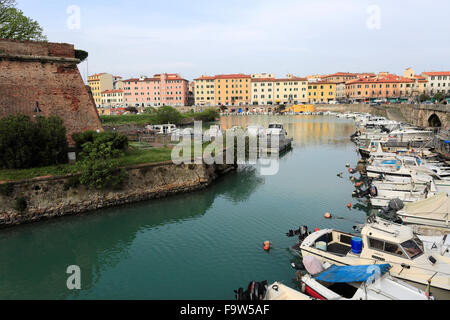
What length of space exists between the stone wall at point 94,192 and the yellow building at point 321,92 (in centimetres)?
10621

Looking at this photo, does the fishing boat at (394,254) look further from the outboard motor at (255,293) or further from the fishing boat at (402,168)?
the fishing boat at (402,168)

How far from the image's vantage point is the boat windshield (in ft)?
34.3

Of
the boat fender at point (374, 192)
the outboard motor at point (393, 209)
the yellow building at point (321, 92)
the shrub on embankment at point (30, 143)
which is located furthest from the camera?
the yellow building at point (321, 92)

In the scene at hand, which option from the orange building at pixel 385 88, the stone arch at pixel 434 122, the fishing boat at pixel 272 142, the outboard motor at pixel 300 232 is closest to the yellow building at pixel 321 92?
the orange building at pixel 385 88

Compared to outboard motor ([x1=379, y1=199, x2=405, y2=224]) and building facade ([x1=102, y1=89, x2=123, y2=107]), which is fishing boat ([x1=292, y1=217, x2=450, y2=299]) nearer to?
outboard motor ([x1=379, y1=199, x2=405, y2=224])

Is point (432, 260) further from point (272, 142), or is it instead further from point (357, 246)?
point (272, 142)

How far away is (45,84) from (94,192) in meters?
10.8

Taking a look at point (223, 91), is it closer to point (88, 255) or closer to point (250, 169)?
point (250, 169)

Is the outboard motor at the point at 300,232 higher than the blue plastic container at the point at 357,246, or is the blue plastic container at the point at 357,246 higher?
the blue plastic container at the point at 357,246

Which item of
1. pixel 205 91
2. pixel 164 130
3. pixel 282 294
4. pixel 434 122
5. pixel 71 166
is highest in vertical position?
pixel 205 91

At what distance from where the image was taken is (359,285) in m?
9.84

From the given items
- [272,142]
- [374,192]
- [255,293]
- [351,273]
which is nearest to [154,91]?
[272,142]

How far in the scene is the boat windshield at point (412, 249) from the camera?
34.3ft

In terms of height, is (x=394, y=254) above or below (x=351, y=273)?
above
